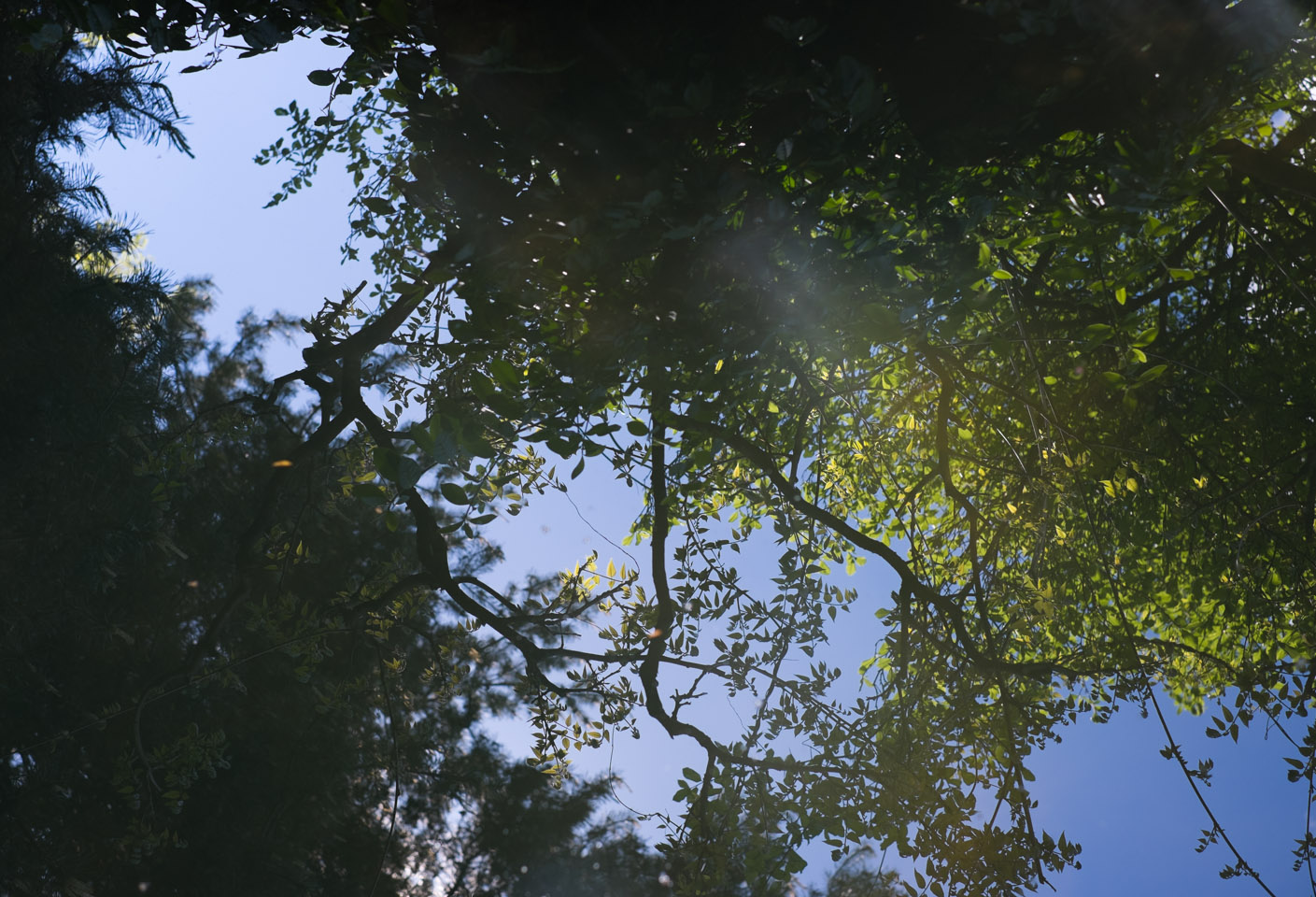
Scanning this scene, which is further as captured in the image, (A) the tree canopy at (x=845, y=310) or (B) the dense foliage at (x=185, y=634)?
(B) the dense foliage at (x=185, y=634)

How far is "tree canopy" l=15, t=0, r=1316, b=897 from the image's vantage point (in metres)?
2.23

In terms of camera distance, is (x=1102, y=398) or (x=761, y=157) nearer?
(x=761, y=157)

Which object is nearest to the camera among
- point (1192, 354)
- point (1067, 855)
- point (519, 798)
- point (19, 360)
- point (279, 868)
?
point (1067, 855)

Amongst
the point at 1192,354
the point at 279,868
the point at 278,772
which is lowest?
the point at 279,868

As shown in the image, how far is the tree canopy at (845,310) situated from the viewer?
87.9 inches

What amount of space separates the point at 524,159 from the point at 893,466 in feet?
19.3

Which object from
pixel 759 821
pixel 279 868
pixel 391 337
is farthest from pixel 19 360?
pixel 759 821

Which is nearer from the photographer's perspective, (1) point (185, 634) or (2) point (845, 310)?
(2) point (845, 310)

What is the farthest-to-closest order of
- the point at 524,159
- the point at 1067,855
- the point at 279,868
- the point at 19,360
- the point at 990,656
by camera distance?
the point at 279,868 → the point at 19,360 → the point at 990,656 → the point at 1067,855 → the point at 524,159

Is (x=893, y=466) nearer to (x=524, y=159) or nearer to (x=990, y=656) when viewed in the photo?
(x=990, y=656)

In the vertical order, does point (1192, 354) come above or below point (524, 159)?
above

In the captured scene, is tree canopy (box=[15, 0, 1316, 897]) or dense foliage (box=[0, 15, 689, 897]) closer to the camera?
tree canopy (box=[15, 0, 1316, 897])

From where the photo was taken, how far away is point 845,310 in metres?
3.14

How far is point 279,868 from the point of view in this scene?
9.05 metres
